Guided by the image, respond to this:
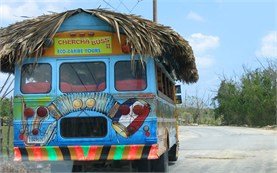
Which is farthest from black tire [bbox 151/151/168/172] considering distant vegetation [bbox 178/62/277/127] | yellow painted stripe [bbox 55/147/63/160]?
distant vegetation [bbox 178/62/277/127]

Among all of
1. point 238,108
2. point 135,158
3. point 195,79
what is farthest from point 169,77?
point 238,108

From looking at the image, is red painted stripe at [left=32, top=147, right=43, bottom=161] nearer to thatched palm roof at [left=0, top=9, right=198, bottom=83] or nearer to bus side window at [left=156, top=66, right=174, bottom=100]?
thatched palm roof at [left=0, top=9, right=198, bottom=83]

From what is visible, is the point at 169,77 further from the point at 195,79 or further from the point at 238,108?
the point at 238,108

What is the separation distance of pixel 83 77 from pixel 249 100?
154 feet

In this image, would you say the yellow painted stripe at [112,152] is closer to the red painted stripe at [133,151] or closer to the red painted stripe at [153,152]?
the red painted stripe at [133,151]

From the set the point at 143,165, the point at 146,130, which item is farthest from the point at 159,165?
the point at 146,130

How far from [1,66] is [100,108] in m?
2.17

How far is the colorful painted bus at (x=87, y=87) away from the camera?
8.95 meters

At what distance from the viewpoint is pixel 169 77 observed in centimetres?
1230

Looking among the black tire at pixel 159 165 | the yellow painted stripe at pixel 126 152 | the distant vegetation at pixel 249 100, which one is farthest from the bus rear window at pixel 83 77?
the distant vegetation at pixel 249 100

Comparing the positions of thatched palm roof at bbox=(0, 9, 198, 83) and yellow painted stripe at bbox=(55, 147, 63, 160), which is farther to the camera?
yellow painted stripe at bbox=(55, 147, 63, 160)

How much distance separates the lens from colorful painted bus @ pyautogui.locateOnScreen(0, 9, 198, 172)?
8.95m

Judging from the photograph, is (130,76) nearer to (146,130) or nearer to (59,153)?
(146,130)

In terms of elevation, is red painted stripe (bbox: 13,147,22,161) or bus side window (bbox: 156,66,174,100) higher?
bus side window (bbox: 156,66,174,100)
